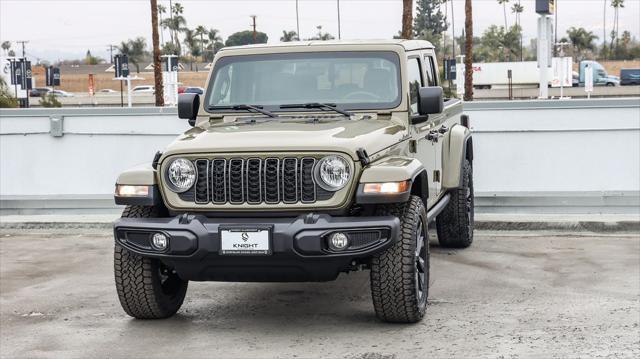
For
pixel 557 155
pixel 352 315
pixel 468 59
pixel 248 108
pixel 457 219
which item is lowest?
pixel 352 315

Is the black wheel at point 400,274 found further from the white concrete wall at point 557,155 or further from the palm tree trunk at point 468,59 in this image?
the palm tree trunk at point 468,59

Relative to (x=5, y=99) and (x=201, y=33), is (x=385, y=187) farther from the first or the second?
(x=201, y=33)

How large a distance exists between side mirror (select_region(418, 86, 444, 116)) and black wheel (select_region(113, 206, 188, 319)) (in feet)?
7.13

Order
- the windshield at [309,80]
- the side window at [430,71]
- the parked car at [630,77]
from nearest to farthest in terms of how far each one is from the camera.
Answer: the windshield at [309,80], the side window at [430,71], the parked car at [630,77]

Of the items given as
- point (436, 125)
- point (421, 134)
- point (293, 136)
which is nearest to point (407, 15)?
point (436, 125)

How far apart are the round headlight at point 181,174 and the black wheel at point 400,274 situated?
1.29 metres

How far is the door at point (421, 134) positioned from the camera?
8484mm

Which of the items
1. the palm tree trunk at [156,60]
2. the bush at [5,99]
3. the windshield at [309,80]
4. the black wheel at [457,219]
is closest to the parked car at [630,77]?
the palm tree trunk at [156,60]

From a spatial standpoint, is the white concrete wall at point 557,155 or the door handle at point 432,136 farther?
the white concrete wall at point 557,155

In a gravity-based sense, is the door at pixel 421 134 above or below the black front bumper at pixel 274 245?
above

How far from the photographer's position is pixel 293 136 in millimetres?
7289

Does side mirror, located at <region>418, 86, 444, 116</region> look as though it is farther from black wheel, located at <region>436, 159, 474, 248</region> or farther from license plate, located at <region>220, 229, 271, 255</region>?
black wheel, located at <region>436, 159, 474, 248</region>

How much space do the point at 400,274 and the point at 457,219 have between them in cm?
371

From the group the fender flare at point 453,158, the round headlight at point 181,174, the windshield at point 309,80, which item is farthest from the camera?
the fender flare at point 453,158
